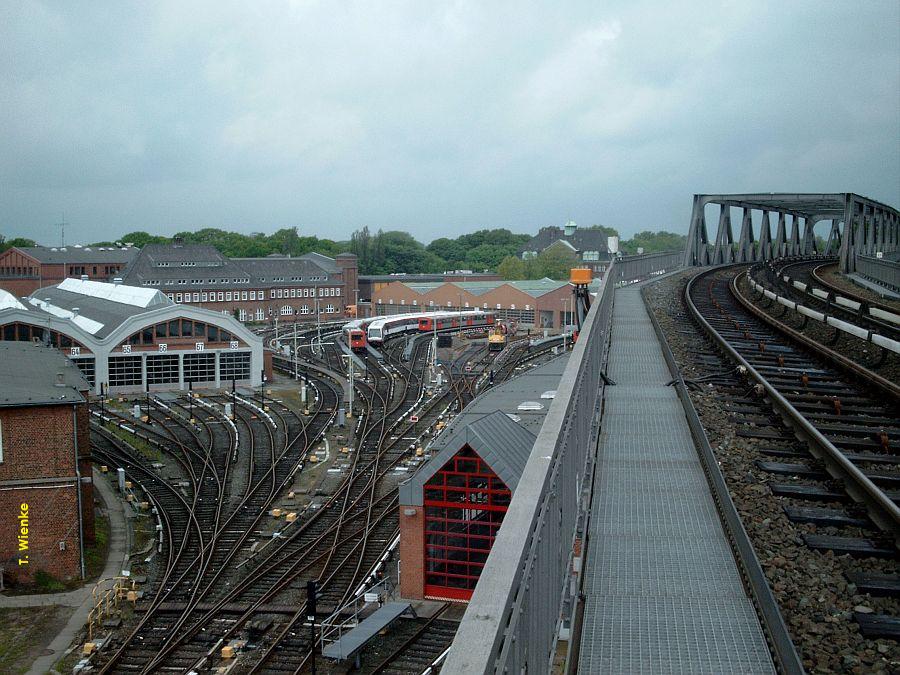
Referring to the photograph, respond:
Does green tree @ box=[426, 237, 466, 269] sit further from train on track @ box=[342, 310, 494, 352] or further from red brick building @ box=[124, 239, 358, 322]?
train on track @ box=[342, 310, 494, 352]

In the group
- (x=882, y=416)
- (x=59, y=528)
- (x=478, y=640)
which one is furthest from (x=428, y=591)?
(x=478, y=640)

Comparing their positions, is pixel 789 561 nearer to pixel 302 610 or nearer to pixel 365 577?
pixel 302 610

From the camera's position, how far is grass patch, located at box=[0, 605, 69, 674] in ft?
44.6

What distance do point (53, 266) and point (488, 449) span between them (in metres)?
71.7

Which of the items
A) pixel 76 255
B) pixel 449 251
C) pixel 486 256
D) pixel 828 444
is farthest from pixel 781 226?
pixel 449 251

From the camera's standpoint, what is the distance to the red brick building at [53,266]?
247 ft

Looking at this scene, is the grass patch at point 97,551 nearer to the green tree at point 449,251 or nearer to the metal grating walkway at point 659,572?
the metal grating walkway at point 659,572

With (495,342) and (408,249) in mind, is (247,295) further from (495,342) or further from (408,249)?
(408,249)

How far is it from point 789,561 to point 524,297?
2235 inches

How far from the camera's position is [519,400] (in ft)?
66.6

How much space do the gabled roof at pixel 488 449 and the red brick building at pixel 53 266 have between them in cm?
6426

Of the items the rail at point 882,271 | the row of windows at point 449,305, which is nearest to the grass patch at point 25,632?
the rail at point 882,271

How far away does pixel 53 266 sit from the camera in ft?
250

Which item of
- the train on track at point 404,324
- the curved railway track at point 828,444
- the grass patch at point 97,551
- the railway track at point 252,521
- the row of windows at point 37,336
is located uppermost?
the curved railway track at point 828,444
